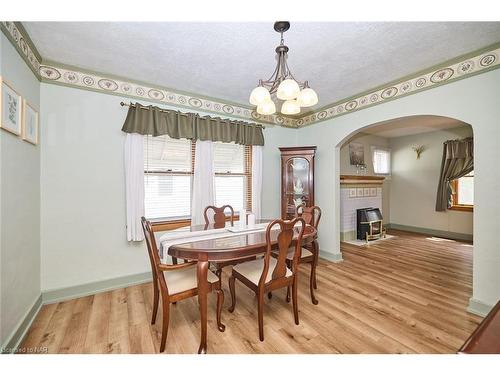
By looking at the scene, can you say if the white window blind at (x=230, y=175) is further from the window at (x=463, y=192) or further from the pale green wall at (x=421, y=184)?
the window at (x=463, y=192)

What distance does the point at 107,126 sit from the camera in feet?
8.01

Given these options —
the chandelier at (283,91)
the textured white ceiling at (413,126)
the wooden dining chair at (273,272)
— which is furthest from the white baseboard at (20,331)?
the textured white ceiling at (413,126)

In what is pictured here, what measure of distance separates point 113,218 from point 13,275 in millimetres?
954

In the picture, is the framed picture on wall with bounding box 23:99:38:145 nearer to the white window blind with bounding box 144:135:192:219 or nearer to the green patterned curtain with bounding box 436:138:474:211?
the white window blind with bounding box 144:135:192:219

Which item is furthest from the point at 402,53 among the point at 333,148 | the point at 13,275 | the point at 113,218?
the point at 13,275

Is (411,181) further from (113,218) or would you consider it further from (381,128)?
(113,218)

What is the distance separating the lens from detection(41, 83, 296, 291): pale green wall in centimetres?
218

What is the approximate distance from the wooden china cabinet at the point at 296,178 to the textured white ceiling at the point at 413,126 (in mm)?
1503

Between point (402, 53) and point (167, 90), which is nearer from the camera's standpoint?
point (402, 53)

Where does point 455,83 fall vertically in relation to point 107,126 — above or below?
above

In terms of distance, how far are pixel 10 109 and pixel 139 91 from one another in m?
1.31

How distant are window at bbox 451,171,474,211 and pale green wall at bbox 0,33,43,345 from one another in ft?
23.3

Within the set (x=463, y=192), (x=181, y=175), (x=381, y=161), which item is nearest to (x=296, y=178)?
(x=181, y=175)

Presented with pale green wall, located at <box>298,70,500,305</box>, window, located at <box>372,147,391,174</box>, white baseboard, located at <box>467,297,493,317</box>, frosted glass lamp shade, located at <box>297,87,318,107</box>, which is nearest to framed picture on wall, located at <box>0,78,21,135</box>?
frosted glass lamp shade, located at <box>297,87,318,107</box>
